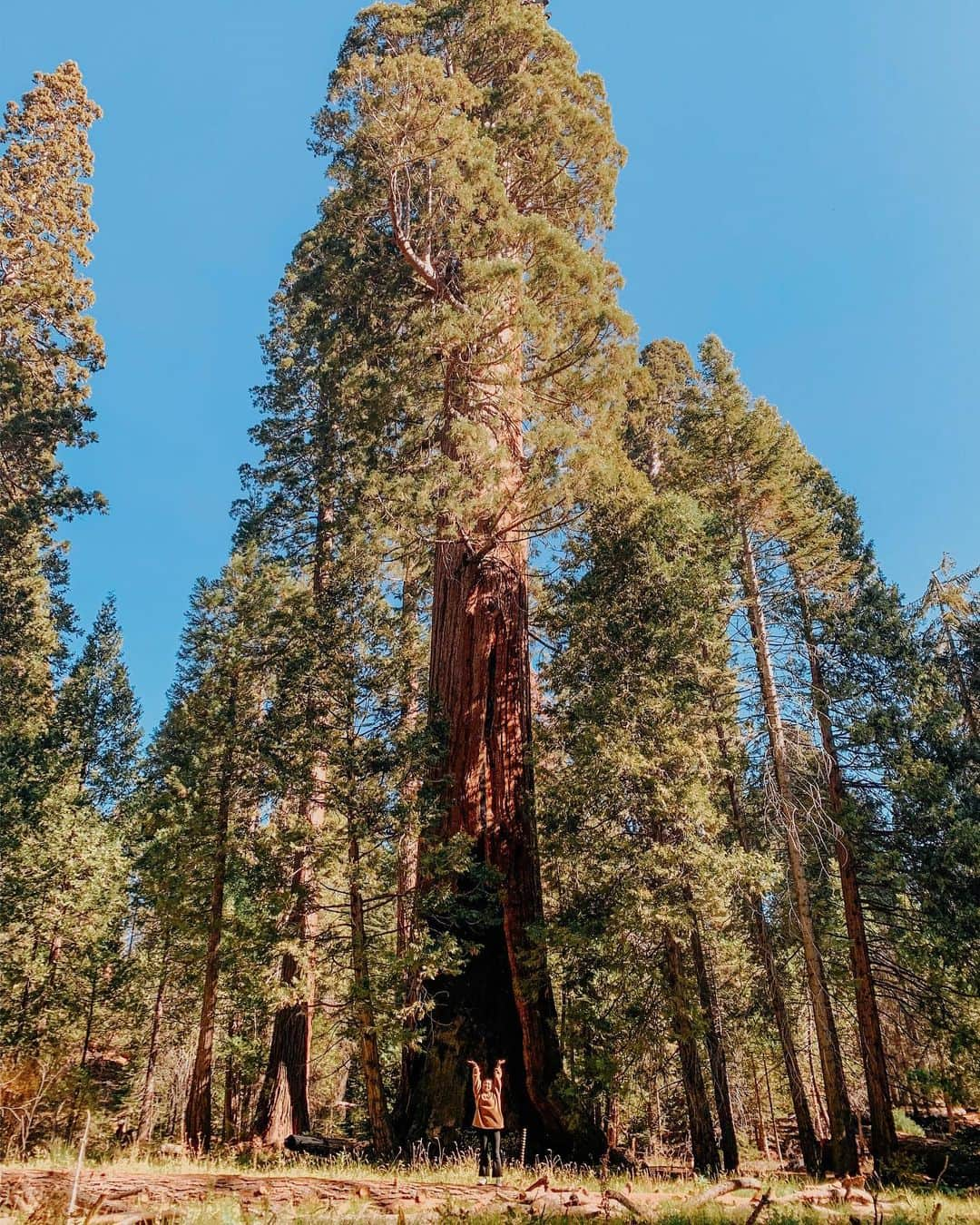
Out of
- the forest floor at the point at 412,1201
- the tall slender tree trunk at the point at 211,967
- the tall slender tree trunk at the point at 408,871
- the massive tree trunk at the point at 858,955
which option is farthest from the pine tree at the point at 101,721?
the massive tree trunk at the point at 858,955

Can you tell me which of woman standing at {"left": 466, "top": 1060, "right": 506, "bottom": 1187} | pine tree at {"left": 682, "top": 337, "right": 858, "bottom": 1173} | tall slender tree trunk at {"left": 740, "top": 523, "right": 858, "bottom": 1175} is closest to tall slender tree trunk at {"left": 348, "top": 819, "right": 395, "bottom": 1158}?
woman standing at {"left": 466, "top": 1060, "right": 506, "bottom": 1187}

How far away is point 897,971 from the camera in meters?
11.6

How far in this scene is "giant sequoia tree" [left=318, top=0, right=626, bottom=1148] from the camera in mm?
8773

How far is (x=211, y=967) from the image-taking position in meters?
11.6

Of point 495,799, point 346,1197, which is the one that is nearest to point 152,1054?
point 495,799

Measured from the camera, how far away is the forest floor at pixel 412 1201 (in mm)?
3834

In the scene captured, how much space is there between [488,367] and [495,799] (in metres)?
5.85

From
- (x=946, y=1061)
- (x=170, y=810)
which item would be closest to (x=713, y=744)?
(x=946, y=1061)

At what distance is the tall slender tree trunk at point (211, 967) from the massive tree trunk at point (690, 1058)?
21.9ft

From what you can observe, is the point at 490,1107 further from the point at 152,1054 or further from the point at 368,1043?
the point at 152,1054

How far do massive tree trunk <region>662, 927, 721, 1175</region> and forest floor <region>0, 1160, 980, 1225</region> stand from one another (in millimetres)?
2546

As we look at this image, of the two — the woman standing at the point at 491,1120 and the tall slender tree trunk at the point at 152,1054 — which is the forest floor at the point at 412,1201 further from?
the tall slender tree trunk at the point at 152,1054

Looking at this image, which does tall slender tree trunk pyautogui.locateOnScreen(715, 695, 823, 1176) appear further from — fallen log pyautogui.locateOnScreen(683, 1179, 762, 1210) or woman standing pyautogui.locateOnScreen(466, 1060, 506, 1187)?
woman standing pyautogui.locateOnScreen(466, 1060, 506, 1187)

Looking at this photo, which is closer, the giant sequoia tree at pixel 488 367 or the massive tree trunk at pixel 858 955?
the giant sequoia tree at pixel 488 367
